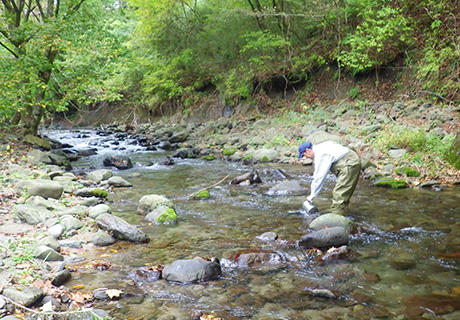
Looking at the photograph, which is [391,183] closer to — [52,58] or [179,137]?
[52,58]

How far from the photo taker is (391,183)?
836 cm

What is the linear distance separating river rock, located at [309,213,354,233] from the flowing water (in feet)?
0.64

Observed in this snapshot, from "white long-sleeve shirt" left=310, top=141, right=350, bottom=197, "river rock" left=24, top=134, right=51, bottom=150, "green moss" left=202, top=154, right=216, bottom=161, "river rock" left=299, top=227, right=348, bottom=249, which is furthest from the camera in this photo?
"green moss" left=202, top=154, right=216, bottom=161

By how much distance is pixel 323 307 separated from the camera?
3.51 meters

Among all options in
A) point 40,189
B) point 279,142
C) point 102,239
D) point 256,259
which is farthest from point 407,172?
point 40,189

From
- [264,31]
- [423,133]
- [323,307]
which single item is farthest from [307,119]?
[323,307]

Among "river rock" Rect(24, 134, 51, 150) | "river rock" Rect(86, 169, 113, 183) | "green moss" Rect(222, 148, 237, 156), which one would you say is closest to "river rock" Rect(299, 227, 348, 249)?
"river rock" Rect(86, 169, 113, 183)

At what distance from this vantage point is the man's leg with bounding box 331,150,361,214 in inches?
243

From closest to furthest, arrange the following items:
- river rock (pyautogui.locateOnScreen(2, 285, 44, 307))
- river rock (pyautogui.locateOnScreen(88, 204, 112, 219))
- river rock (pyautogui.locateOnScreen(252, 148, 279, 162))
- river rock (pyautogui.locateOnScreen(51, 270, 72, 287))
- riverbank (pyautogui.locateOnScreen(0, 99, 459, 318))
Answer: river rock (pyautogui.locateOnScreen(2, 285, 44, 307)) → river rock (pyautogui.locateOnScreen(51, 270, 72, 287)) → river rock (pyautogui.locateOnScreen(88, 204, 112, 219)) → riverbank (pyautogui.locateOnScreen(0, 99, 459, 318)) → river rock (pyautogui.locateOnScreen(252, 148, 279, 162))

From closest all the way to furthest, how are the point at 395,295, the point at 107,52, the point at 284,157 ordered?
the point at 395,295
the point at 107,52
the point at 284,157

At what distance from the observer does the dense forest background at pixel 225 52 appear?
11.1 metres

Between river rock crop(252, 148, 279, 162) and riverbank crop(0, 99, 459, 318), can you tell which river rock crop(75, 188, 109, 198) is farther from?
river rock crop(252, 148, 279, 162)

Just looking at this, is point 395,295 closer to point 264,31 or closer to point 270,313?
point 270,313

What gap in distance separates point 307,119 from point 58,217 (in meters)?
11.2
